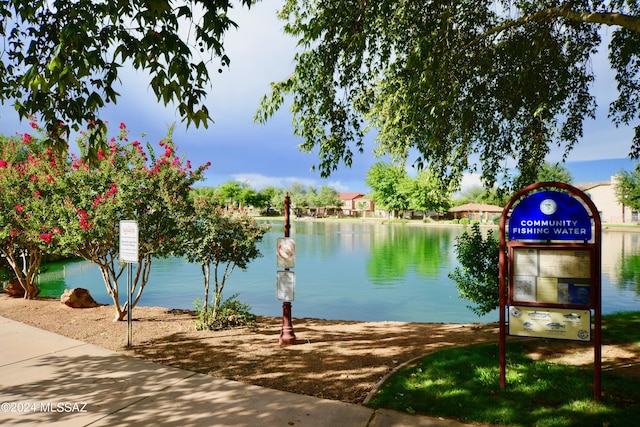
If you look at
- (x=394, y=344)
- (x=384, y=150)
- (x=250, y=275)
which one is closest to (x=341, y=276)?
(x=250, y=275)

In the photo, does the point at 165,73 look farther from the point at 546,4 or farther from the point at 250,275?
the point at 250,275

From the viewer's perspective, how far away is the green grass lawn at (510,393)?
4270mm

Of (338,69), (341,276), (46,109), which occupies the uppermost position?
(338,69)

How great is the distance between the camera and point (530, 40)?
8945 mm

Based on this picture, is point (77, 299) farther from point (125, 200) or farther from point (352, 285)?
point (352, 285)

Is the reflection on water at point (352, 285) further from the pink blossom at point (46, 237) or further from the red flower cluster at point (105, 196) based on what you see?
the red flower cluster at point (105, 196)

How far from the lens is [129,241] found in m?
7.24

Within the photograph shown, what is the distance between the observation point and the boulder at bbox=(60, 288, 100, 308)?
10500 millimetres

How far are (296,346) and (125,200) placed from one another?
15.3 ft

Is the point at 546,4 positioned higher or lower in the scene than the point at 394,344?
higher

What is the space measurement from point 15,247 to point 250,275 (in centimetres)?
996

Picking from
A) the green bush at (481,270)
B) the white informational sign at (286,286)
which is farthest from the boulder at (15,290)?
the green bush at (481,270)

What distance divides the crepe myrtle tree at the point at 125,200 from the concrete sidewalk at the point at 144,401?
3026 mm

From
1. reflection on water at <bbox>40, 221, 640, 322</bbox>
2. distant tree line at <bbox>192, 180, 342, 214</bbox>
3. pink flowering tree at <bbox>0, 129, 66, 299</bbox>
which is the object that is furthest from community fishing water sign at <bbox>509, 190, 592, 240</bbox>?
distant tree line at <bbox>192, 180, 342, 214</bbox>
